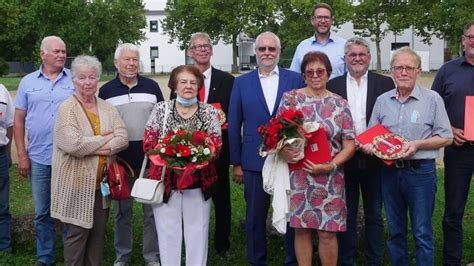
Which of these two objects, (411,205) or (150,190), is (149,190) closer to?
(150,190)

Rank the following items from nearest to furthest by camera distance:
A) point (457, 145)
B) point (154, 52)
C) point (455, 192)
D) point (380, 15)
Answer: point (457, 145)
point (455, 192)
point (380, 15)
point (154, 52)

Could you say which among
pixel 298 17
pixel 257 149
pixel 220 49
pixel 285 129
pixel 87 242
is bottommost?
pixel 87 242

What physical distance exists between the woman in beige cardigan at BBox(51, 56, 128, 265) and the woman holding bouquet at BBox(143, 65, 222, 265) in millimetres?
423

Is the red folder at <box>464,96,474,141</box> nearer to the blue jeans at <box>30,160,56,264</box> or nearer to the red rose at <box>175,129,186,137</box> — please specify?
the red rose at <box>175,129,186,137</box>

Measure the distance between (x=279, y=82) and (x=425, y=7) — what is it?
5288 centimetres

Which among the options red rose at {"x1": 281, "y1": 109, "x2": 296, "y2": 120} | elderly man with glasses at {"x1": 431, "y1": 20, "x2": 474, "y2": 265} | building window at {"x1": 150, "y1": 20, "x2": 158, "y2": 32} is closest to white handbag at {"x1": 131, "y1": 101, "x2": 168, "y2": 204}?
red rose at {"x1": 281, "y1": 109, "x2": 296, "y2": 120}

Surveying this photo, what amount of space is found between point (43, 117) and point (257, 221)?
97.5 inches

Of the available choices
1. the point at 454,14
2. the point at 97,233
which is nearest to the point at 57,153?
the point at 97,233

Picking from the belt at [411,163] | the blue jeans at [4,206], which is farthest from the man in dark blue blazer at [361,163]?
the blue jeans at [4,206]

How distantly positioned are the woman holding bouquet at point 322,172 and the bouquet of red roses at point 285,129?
0.21m

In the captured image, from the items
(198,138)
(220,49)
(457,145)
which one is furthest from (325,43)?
(220,49)

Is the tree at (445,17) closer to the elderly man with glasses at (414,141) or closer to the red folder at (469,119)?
the red folder at (469,119)

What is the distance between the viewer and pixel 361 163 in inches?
215

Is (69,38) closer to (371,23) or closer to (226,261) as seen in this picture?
(371,23)
